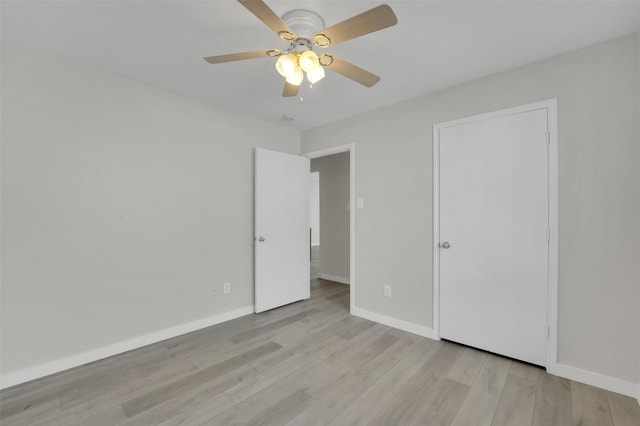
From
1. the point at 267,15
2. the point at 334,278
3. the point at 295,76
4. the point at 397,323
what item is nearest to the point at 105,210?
the point at 295,76

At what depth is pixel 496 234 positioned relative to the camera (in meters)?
2.33

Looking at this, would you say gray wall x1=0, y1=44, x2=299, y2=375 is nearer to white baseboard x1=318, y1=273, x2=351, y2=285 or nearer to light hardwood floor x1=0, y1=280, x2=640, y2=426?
light hardwood floor x1=0, y1=280, x2=640, y2=426

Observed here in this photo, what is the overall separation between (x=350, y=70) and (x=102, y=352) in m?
3.03

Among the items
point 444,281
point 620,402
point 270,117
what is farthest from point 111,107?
point 620,402

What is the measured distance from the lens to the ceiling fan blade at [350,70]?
1652 millimetres

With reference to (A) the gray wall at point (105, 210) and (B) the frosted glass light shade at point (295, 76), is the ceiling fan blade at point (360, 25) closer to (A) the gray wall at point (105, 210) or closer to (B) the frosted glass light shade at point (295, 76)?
(B) the frosted glass light shade at point (295, 76)

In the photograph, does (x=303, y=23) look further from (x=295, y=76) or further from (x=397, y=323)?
(x=397, y=323)

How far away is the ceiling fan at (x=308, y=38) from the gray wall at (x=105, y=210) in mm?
1410

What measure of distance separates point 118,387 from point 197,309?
996 mm

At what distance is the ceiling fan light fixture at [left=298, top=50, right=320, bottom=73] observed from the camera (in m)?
1.51

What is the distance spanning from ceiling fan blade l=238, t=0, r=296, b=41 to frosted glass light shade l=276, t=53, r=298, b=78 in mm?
100

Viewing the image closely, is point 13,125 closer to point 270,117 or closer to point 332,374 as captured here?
point 270,117

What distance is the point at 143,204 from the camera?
2.56 meters

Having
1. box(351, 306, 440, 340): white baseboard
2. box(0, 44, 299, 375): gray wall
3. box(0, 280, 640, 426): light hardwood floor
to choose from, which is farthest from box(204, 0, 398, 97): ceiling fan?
box(351, 306, 440, 340): white baseboard
